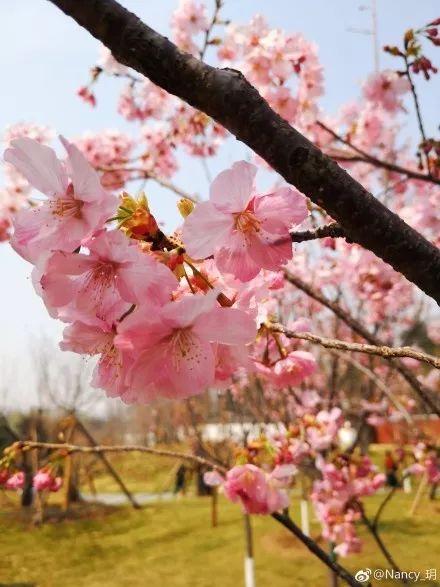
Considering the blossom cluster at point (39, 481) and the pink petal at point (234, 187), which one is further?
the blossom cluster at point (39, 481)

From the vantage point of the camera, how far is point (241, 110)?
0.51 meters

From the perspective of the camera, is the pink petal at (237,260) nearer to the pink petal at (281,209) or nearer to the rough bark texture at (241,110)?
the pink petal at (281,209)

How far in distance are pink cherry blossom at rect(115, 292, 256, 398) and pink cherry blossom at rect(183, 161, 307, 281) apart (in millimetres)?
101

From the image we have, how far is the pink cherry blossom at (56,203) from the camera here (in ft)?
2.34

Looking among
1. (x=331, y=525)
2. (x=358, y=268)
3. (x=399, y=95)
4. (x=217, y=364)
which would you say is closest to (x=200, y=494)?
(x=331, y=525)

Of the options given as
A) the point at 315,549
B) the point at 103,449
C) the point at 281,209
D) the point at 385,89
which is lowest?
the point at 315,549

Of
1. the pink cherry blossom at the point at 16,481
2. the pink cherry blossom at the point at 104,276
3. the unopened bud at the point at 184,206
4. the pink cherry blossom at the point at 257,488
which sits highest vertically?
the unopened bud at the point at 184,206

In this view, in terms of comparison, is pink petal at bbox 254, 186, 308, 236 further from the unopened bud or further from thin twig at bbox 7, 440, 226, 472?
thin twig at bbox 7, 440, 226, 472

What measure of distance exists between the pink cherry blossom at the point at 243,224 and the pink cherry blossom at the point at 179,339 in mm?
101

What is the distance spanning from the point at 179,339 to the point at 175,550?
8.48 meters

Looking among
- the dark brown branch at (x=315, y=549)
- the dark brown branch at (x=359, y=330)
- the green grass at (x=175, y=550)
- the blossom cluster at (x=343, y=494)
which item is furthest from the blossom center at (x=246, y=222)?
the green grass at (x=175, y=550)

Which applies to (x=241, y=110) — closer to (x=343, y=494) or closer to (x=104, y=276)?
(x=104, y=276)

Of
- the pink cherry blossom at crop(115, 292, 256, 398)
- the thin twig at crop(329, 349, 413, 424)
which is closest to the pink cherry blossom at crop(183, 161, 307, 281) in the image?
the pink cherry blossom at crop(115, 292, 256, 398)

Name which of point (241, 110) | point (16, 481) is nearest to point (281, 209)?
point (241, 110)
